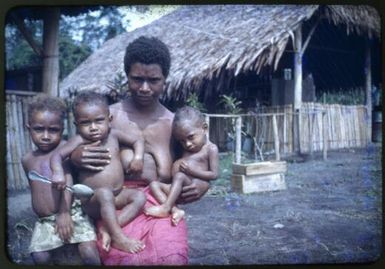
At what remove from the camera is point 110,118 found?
8.36ft

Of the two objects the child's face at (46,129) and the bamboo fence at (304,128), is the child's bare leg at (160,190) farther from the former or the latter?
the child's face at (46,129)

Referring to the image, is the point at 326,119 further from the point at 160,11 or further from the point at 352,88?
the point at 160,11

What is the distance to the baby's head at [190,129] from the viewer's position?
8.50ft

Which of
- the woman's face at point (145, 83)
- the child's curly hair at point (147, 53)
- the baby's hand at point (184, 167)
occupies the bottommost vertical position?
the baby's hand at point (184, 167)

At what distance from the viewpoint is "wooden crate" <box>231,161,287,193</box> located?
278 cm

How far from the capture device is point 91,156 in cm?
250

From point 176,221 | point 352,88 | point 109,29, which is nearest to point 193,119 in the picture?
point 176,221

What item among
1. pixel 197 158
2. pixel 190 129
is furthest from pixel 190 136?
pixel 197 158

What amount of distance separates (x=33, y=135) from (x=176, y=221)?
1039mm

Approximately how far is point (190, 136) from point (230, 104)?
401 millimetres

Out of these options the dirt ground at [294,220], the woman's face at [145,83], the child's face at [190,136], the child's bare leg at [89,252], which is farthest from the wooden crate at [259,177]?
the child's bare leg at [89,252]

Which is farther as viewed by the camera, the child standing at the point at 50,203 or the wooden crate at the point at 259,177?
the wooden crate at the point at 259,177

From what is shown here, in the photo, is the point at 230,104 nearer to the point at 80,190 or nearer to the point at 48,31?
the point at 80,190

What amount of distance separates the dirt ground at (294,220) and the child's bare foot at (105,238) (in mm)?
291
